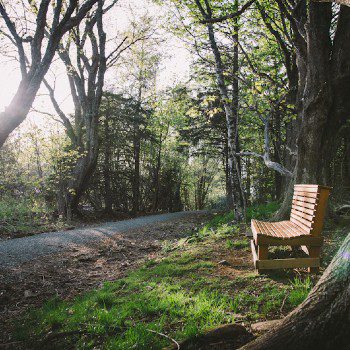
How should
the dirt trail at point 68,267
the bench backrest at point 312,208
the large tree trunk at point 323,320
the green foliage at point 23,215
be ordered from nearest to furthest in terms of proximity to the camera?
the large tree trunk at point 323,320 < the bench backrest at point 312,208 < the dirt trail at point 68,267 < the green foliage at point 23,215

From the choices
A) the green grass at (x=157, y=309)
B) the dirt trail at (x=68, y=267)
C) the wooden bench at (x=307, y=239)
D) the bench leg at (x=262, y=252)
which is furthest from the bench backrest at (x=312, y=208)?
the dirt trail at (x=68, y=267)

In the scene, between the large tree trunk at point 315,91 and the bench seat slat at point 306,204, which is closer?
the bench seat slat at point 306,204

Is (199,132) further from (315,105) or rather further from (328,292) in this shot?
(328,292)

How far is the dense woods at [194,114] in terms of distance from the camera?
561 cm

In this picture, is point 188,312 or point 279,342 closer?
point 279,342

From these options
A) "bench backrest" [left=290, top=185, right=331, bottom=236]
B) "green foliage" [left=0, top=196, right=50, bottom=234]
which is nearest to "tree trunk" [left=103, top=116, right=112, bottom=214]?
"green foliage" [left=0, top=196, right=50, bottom=234]

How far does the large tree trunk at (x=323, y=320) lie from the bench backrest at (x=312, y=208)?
6.50 ft

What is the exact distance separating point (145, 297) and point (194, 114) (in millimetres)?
6001

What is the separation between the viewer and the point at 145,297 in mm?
4102

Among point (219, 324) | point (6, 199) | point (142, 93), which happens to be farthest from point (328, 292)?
point (142, 93)

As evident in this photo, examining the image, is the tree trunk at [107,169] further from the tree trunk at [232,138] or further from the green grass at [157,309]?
the green grass at [157,309]

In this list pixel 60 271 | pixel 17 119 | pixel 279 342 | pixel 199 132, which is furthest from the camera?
pixel 199 132

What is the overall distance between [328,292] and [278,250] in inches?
136

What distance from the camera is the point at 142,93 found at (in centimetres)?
2455
